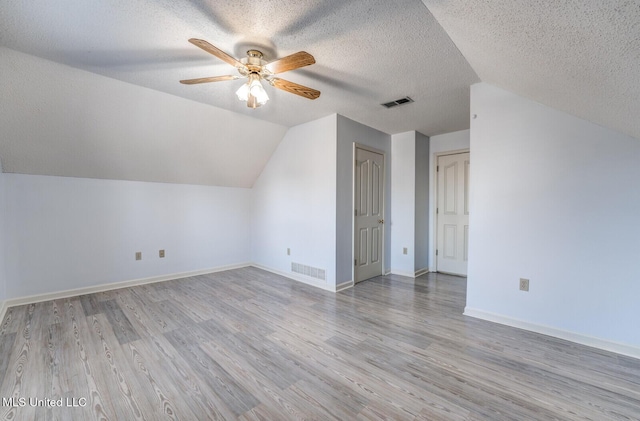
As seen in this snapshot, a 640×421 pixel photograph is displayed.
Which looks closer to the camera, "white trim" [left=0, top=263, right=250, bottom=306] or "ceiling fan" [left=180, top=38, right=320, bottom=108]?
"ceiling fan" [left=180, top=38, right=320, bottom=108]

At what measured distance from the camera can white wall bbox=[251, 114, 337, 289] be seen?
3736 mm

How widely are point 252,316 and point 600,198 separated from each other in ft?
11.0

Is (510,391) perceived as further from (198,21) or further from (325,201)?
(198,21)

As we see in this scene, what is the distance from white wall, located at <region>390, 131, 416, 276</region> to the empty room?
0.05 metres

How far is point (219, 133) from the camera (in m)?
3.91

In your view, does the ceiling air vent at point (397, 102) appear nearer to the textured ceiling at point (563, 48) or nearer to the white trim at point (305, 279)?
the textured ceiling at point (563, 48)

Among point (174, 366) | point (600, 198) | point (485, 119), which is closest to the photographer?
point (174, 366)

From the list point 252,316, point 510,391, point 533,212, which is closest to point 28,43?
point 252,316

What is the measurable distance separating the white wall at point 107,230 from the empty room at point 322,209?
0.08 feet

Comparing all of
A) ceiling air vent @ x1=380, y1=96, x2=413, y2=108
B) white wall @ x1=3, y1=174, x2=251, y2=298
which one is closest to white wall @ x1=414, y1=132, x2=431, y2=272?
ceiling air vent @ x1=380, y1=96, x2=413, y2=108

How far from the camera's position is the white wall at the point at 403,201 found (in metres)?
4.43

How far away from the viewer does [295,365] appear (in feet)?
6.47

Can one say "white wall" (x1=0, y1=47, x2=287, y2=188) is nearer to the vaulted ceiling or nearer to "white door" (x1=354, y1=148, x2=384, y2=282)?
the vaulted ceiling

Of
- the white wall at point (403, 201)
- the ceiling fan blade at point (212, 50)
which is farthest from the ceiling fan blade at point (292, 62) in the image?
the white wall at point (403, 201)
